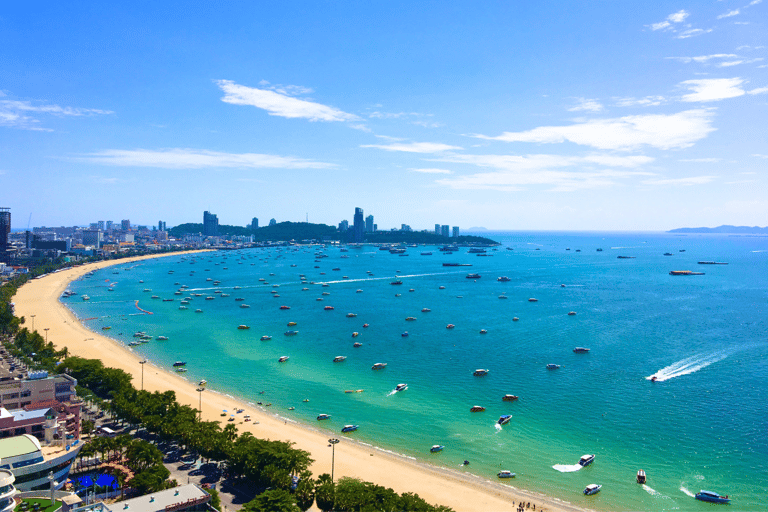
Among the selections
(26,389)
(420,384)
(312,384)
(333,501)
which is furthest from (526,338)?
(26,389)

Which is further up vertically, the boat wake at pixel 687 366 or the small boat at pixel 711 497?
the boat wake at pixel 687 366

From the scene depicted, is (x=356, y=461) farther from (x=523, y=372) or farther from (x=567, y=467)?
(x=523, y=372)

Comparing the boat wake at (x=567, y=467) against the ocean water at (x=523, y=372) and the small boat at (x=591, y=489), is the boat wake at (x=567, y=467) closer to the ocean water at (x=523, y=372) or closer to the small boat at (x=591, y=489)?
the ocean water at (x=523, y=372)

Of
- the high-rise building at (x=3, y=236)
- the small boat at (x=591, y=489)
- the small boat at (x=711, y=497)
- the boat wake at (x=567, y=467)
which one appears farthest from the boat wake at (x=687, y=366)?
the high-rise building at (x=3, y=236)

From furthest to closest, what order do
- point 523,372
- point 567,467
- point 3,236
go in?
point 3,236 → point 523,372 → point 567,467

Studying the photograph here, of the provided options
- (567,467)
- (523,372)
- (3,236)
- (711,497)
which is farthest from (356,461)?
(3,236)

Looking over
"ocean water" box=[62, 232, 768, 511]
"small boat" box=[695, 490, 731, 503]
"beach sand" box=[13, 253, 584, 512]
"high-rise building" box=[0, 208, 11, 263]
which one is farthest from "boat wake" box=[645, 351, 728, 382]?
"high-rise building" box=[0, 208, 11, 263]
